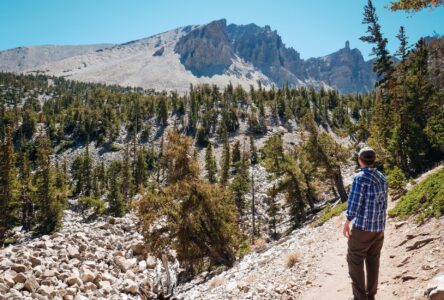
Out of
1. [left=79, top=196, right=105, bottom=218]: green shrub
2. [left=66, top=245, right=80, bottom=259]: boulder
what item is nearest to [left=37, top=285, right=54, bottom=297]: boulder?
[left=66, top=245, right=80, bottom=259]: boulder

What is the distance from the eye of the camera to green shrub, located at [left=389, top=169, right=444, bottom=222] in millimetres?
10156

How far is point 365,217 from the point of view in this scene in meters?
6.05

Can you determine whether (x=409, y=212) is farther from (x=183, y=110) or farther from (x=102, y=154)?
(x=183, y=110)

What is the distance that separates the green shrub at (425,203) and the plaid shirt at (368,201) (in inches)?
197

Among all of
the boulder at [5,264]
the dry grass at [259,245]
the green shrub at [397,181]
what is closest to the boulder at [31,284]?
the boulder at [5,264]

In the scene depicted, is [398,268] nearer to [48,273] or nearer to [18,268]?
[48,273]

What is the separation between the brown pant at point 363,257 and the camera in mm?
Result: 6148

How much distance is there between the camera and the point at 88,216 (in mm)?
55562

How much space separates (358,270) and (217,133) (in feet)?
338

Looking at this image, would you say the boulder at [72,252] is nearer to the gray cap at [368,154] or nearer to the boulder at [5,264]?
the boulder at [5,264]

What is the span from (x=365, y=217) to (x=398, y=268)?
3.73m

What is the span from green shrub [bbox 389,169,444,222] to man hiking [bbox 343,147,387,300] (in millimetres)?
4927

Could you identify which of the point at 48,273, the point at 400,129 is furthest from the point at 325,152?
the point at 48,273

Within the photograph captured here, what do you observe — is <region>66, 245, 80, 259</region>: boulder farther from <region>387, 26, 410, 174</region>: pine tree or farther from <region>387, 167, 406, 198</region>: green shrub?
<region>387, 26, 410, 174</region>: pine tree
